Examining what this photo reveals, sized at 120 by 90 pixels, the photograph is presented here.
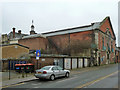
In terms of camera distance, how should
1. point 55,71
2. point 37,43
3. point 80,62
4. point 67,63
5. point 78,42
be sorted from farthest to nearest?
point 37,43 → point 78,42 → point 80,62 → point 67,63 → point 55,71

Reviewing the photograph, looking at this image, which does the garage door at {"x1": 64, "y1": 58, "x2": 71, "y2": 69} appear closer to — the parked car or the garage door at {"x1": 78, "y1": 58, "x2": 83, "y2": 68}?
the garage door at {"x1": 78, "y1": 58, "x2": 83, "y2": 68}

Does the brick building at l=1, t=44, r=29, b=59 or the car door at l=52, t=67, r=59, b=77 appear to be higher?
the brick building at l=1, t=44, r=29, b=59

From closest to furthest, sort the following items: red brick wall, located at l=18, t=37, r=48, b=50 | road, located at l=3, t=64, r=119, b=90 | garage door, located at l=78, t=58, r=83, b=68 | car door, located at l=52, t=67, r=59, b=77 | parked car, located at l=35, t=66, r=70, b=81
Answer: road, located at l=3, t=64, r=119, b=90
parked car, located at l=35, t=66, r=70, b=81
car door, located at l=52, t=67, r=59, b=77
garage door, located at l=78, t=58, r=83, b=68
red brick wall, located at l=18, t=37, r=48, b=50

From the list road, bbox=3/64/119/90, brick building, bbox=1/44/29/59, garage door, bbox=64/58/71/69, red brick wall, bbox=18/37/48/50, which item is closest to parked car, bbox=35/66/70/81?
road, bbox=3/64/119/90

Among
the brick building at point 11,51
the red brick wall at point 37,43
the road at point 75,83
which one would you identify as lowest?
the road at point 75,83

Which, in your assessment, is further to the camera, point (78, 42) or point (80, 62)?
point (78, 42)

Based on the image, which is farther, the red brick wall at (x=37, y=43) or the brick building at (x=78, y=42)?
the red brick wall at (x=37, y=43)

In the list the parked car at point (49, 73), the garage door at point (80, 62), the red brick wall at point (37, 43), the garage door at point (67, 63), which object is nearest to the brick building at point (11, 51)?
the garage door at point (67, 63)

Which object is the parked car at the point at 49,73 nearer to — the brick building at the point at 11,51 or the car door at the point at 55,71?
the car door at the point at 55,71

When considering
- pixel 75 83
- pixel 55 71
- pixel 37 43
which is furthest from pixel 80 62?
pixel 75 83

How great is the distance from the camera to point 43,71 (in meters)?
11.2

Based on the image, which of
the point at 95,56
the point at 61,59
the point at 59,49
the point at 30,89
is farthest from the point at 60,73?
the point at 59,49

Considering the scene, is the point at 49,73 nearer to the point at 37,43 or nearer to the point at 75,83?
the point at 75,83

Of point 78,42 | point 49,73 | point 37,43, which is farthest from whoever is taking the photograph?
point 37,43
